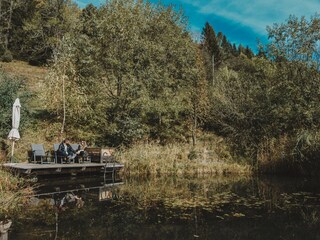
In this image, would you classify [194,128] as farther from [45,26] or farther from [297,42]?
Answer: [45,26]

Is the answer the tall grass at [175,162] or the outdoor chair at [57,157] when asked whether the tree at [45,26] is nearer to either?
the outdoor chair at [57,157]

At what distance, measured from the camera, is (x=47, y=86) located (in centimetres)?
2200

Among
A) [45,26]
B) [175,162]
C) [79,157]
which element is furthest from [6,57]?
[175,162]

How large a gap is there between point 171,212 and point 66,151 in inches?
333

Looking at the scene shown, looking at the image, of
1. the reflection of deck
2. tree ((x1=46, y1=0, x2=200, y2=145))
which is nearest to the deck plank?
the reflection of deck

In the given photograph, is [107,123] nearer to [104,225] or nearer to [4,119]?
[4,119]

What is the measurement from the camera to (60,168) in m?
14.9

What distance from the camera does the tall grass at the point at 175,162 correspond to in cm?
1711

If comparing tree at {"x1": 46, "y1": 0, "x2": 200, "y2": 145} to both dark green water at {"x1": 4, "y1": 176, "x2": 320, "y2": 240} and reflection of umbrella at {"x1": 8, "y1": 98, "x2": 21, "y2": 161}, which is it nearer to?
reflection of umbrella at {"x1": 8, "y1": 98, "x2": 21, "y2": 161}

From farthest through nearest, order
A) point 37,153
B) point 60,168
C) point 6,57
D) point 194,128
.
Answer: point 6,57, point 194,128, point 37,153, point 60,168

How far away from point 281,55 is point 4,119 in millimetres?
15761

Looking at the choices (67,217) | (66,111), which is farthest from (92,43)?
(67,217)

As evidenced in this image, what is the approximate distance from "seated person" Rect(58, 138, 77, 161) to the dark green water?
1.78m

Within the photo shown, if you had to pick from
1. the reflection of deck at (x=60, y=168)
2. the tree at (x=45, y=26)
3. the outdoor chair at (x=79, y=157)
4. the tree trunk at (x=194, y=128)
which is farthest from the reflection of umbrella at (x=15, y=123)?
the tree at (x=45, y=26)
